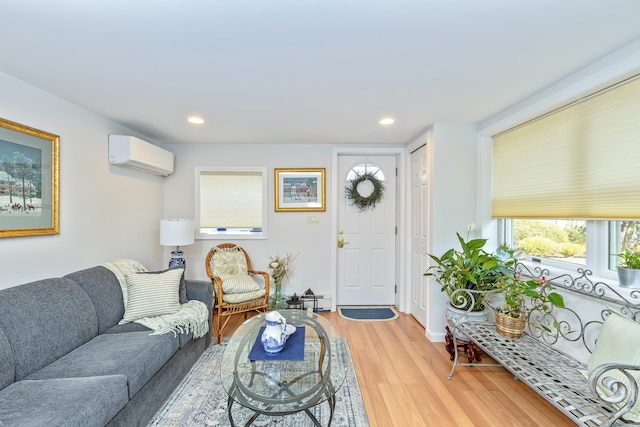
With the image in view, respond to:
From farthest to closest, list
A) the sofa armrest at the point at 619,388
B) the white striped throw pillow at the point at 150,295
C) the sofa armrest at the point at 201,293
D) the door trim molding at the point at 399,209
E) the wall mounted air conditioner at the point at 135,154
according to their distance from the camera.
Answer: the door trim molding at the point at 399,209 < the wall mounted air conditioner at the point at 135,154 < the sofa armrest at the point at 201,293 < the white striped throw pillow at the point at 150,295 < the sofa armrest at the point at 619,388

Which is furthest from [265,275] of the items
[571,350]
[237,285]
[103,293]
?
[571,350]

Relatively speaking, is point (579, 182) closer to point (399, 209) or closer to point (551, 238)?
point (551, 238)

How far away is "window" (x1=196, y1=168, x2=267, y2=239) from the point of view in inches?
152

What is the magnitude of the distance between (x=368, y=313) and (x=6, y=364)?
3.24 metres

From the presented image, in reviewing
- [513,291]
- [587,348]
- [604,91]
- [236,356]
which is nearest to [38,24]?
[236,356]

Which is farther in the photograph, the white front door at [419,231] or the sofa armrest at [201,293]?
the white front door at [419,231]

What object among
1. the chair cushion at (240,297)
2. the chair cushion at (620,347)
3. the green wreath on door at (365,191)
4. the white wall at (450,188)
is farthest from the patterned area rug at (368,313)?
the chair cushion at (620,347)

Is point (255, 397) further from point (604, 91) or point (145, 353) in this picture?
point (604, 91)

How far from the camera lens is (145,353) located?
1802 mm

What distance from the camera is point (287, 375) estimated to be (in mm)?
1778

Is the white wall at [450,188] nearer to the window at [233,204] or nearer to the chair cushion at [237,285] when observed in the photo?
the chair cushion at [237,285]

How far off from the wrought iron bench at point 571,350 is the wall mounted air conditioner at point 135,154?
131 inches

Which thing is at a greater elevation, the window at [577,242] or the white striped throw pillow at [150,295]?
the window at [577,242]

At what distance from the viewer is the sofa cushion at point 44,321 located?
1.59 m
